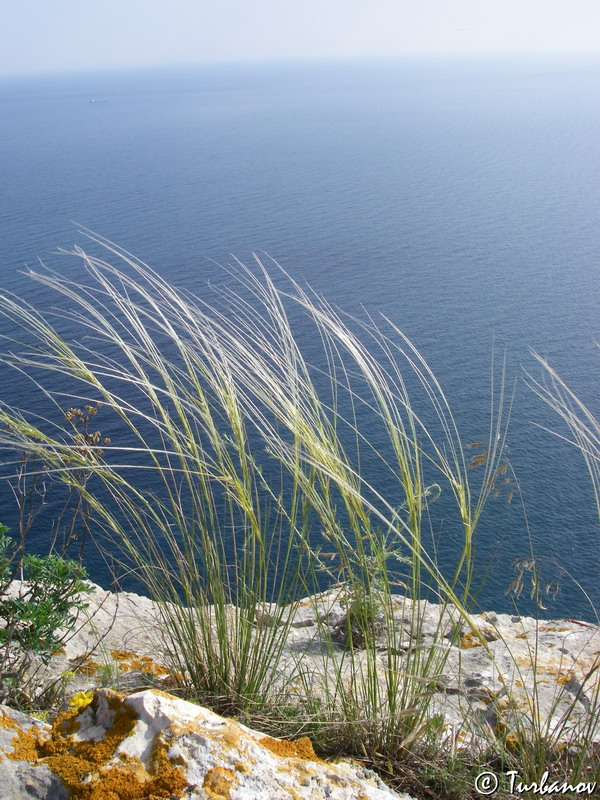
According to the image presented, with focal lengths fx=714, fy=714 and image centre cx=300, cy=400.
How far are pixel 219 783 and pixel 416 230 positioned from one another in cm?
4009

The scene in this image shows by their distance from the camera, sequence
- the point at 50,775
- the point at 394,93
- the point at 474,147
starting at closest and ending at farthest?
the point at 50,775 → the point at 474,147 → the point at 394,93

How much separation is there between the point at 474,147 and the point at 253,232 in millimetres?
34515

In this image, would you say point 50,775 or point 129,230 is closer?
point 50,775

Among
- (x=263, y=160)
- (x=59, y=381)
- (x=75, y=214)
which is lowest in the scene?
(x=59, y=381)

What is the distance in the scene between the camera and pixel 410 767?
87.6 inches

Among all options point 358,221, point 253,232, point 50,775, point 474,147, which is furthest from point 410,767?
point 474,147

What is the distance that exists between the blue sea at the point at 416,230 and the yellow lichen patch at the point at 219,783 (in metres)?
0.89

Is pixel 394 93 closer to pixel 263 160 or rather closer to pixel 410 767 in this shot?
pixel 263 160

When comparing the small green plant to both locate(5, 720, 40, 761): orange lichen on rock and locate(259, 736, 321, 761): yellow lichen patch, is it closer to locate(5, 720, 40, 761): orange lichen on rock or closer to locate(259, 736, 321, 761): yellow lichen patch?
locate(5, 720, 40, 761): orange lichen on rock

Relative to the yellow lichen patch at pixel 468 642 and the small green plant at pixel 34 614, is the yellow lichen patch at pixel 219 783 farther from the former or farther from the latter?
the yellow lichen patch at pixel 468 642

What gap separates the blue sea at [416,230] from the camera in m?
20.0

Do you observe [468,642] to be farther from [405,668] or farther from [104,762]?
[104,762]

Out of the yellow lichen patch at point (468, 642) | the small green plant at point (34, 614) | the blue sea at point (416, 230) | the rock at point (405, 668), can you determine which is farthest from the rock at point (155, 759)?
the yellow lichen patch at point (468, 642)

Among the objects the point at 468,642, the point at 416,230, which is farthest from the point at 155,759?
the point at 416,230
